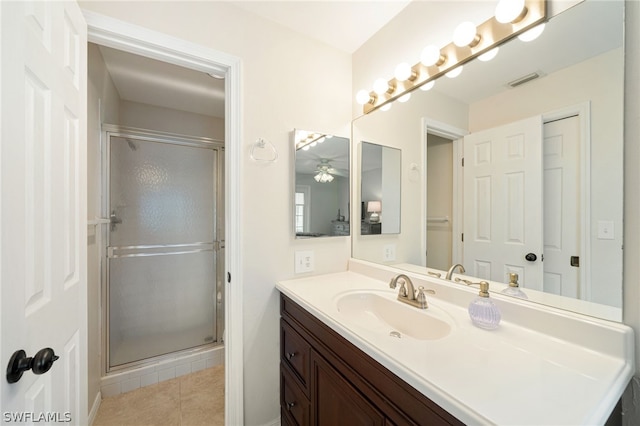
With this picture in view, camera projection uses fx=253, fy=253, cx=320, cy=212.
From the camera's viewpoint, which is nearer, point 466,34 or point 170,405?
point 466,34

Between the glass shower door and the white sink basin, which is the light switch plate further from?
the glass shower door

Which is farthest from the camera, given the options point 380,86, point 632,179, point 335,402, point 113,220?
point 113,220

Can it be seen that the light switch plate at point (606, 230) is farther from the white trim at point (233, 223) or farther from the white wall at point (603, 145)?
the white trim at point (233, 223)

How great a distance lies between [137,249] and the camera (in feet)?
7.00

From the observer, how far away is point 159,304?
223 cm

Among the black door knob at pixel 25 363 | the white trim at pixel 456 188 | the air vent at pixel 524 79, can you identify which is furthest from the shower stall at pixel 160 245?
the air vent at pixel 524 79

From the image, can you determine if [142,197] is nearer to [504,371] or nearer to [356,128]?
[356,128]

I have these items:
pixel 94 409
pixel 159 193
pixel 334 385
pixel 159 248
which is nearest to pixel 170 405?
Result: pixel 94 409

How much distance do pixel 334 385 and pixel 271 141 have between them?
1204 mm

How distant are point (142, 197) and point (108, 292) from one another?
79 centimetres

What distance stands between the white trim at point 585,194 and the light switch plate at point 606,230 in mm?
29

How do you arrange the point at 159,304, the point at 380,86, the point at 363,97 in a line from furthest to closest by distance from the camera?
the point at 159,304
the point at 363,97
the point at 380,86

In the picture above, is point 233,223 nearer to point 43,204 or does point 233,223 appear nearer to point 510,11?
point 43,204

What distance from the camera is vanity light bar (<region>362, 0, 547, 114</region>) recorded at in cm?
92
